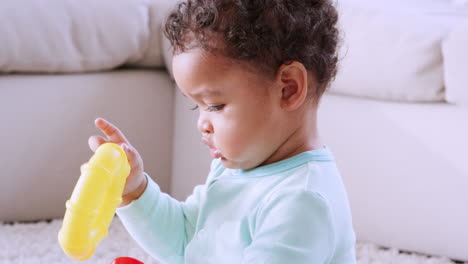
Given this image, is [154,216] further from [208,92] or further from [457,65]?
[457,65]

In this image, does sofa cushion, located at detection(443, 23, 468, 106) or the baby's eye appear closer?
the baby's eye

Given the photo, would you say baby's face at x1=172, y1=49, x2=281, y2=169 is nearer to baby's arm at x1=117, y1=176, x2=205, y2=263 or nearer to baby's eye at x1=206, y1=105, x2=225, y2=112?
baby's eye at x1=206, y1=105, x2=225, y2=112

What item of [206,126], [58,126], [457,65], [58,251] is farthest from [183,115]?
[206,126]

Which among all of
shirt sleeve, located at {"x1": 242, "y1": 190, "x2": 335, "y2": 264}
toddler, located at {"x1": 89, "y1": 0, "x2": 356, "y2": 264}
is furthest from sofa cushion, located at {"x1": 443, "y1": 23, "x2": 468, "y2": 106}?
shirt sleeve, located at {"x1": 242, "y1": 190, "x2": 335, "y2": 264}

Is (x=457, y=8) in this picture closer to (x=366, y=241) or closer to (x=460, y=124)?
(x=460, y=124)

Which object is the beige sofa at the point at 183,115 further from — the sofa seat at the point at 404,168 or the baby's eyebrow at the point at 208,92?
the baby's eyebrow at the point at 208,92

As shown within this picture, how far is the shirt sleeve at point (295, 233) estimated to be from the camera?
74cm

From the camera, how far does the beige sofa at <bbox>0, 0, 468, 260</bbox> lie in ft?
4.12

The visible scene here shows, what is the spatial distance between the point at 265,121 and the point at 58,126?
75 centimetres

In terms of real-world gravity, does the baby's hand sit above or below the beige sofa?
above

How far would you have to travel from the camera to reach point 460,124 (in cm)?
124

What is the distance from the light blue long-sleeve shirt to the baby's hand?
0.01 meters

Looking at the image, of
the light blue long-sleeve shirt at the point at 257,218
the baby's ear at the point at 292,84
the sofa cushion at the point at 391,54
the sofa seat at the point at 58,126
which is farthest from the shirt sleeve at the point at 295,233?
the sofa seat at the point at 58,126

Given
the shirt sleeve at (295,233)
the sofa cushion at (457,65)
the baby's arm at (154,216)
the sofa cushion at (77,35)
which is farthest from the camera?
the sofa cushion at (77,35)
